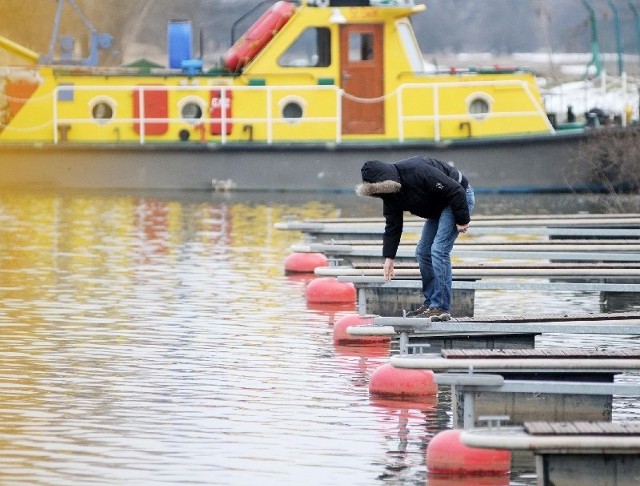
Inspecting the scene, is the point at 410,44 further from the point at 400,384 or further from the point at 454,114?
the point at 400,384

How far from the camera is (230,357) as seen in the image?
44.1 ft

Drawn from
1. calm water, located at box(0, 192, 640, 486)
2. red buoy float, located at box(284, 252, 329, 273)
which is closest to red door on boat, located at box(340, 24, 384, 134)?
calm water, located at box(0, 192, 640, 486)

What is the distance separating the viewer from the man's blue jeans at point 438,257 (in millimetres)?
12898

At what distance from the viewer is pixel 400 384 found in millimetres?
11867


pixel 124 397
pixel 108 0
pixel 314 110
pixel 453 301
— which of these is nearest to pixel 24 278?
pixel 453 301

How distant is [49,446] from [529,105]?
23196 millimetres

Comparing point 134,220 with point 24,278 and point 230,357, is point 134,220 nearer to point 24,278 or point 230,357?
point 24,278

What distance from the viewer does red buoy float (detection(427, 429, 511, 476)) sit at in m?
9.63

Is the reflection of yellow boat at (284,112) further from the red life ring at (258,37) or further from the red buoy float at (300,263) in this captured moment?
the red buoy float at (300,263)

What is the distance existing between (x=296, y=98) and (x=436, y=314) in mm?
20314

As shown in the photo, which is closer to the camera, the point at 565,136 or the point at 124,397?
the point at 124,397

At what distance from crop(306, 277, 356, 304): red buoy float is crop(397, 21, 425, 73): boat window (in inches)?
634

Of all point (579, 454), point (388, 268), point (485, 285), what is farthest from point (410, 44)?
point (579, 454)

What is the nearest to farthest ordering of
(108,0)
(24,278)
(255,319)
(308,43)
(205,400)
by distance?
1. (205,400)
2. (255,319)
3. (24,278)
4. (308,43)
5. (108,0)
